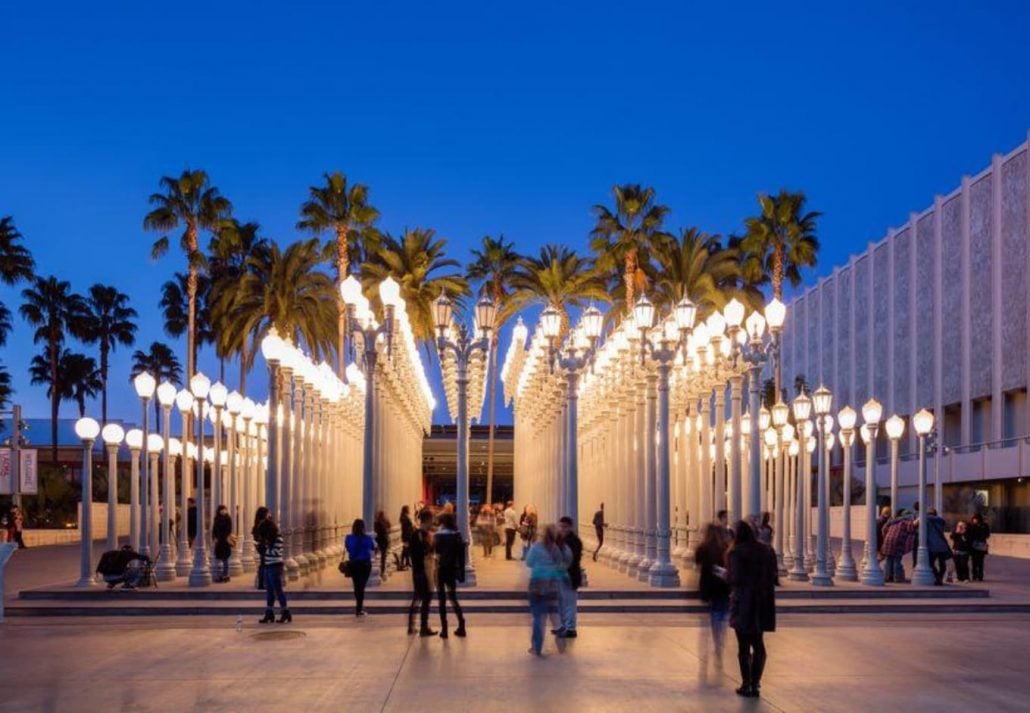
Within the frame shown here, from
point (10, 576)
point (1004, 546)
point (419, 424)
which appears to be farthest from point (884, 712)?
point (419, 424)

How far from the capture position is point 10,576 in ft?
108

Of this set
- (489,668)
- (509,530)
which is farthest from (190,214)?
(489,668)

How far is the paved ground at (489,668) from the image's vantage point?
12.5 metres

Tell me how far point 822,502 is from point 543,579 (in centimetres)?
1294

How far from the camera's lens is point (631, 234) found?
59094 mm

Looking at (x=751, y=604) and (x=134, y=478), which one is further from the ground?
(x=134, y=478)

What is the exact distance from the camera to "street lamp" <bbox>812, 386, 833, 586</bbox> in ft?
86.6

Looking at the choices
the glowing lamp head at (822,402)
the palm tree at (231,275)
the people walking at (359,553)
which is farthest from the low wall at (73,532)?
the people walking at (359,553)

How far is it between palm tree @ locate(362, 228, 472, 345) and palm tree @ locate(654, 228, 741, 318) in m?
9.45

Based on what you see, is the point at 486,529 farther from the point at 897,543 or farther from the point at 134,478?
the point at 897,543

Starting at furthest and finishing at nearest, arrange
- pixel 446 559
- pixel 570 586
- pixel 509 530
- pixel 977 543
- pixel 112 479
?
1. pixel 509 530
2. pixel 977 543
3. pixel 112 479
4. pixel 446 559
5. pixel 570 586

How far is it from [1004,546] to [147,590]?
36.7 metres

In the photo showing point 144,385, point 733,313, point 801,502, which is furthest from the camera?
point 801,502

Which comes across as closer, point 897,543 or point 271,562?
point 271,562
